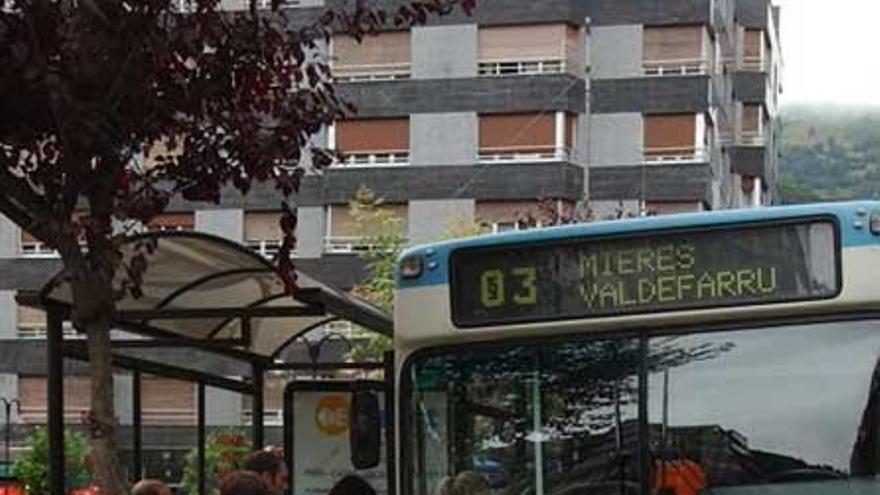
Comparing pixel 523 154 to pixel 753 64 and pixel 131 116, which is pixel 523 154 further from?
pixel 131 116

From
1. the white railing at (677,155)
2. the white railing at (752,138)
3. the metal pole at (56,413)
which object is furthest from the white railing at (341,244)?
the metal pole at (56,413)

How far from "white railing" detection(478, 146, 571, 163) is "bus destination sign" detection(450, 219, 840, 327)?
38.3m

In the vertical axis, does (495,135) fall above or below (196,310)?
above

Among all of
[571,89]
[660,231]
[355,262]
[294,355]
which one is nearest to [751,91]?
[571,89]

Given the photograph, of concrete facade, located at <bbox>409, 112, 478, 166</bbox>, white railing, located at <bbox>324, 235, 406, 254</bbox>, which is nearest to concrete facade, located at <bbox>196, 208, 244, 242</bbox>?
white railing, located at <bbox>324, 235, 406, 254</bbox>

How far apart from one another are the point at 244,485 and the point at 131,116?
1499 mm

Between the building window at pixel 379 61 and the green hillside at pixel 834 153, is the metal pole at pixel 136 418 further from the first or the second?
the building window at pixel 379 61

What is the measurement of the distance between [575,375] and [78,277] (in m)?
2.13

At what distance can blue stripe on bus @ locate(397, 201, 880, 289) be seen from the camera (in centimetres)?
674

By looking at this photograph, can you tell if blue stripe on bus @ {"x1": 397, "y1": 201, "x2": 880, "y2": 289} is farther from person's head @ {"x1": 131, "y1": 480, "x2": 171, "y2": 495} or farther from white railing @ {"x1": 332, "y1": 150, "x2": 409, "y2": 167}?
→ white railing @ {"x1": 332, "y1": 150, "x2": 409, "y2": 167}

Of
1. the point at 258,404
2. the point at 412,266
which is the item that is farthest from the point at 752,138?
the point at 412,266

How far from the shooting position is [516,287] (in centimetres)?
727

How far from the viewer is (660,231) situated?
22.9ft

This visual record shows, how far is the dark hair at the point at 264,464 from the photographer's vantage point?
7668 mm
